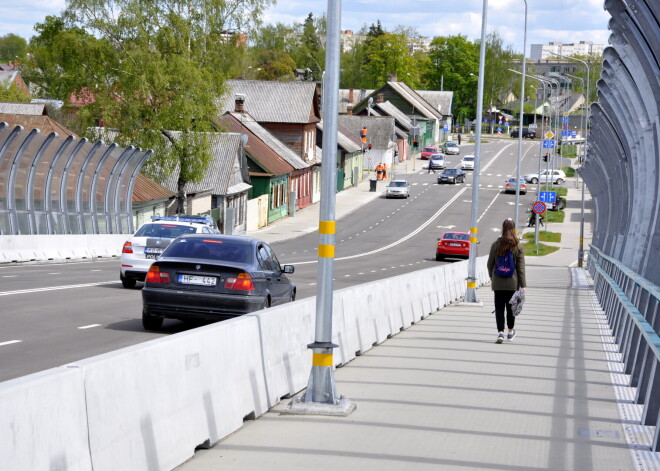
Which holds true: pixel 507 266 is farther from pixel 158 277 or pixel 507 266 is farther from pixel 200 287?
pixel 158 277

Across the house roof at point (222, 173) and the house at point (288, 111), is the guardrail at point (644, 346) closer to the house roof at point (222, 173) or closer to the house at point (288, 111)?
the house roof at point (222, 173)

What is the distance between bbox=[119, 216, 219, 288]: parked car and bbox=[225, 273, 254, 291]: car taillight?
7187mm

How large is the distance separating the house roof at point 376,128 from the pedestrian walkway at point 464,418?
96.5 meters

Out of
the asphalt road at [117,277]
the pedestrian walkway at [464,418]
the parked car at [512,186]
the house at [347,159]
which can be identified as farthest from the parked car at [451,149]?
the pedestrian walkway at [464,418]

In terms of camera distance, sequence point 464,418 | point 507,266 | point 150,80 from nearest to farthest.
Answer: point 464,418, point 507,266, point 150,80

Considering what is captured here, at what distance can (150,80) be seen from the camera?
52062mm

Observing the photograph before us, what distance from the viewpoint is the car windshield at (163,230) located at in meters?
23.6

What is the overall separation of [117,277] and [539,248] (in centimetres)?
4402

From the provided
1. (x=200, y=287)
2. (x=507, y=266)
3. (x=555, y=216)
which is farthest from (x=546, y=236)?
(x=200, y=287)

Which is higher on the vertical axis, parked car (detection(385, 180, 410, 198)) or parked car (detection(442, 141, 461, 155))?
parked car (detection(442, 141, 461, 155))

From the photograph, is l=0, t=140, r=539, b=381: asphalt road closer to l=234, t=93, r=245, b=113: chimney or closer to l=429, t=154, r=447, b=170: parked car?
l=234, t=93, r=245, b=113: chimney

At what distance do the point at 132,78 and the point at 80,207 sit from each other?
1450 centimetres

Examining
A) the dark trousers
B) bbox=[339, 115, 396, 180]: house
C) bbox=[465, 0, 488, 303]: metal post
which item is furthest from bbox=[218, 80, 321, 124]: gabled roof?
the dark trousers

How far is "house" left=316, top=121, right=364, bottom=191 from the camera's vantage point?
9506cm
